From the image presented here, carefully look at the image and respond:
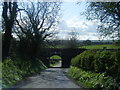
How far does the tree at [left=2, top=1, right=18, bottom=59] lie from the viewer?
1638 centimetres

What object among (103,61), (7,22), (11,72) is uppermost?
(7,22)

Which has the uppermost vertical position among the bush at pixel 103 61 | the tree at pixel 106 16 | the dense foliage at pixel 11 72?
the tree at pixel 106 16

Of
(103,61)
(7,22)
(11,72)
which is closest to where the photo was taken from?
(103,61)

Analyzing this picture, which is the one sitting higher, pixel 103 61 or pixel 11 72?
pixel 103 61

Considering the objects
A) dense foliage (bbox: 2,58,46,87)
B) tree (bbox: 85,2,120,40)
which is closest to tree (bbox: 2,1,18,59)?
dense foliage (bbox: 2,58,46,87)

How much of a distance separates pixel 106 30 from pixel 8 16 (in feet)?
29.2

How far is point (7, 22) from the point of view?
1670 centimetres

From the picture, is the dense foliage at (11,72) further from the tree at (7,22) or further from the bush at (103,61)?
the bush at (103,61)

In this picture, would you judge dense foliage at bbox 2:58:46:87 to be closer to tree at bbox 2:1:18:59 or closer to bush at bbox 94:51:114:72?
tree at bbox 2:1:18:59

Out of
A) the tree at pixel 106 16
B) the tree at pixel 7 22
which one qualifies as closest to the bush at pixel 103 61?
the tree at pixel 106 16

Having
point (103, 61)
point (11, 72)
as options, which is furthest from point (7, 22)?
point (103, 61)

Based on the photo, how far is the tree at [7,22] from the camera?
16.4 m

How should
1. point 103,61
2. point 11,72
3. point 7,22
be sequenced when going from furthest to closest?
1. point 7,22
2. point 11,72
3. point 103,61

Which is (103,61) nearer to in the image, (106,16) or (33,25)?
(106,16)
